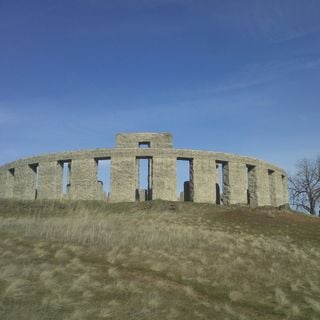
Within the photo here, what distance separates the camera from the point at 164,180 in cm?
3428

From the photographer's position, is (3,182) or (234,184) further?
(3,182)

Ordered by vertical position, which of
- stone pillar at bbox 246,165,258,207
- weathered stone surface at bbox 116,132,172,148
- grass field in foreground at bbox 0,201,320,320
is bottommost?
grass field in foreground at bbox 0,201,320,320

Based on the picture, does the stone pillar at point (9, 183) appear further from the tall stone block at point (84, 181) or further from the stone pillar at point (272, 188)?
the stone pillar at point (272, 188)

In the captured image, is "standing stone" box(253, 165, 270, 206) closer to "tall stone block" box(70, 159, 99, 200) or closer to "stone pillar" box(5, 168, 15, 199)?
"tall stone block" box(70, 159, 99, 200)

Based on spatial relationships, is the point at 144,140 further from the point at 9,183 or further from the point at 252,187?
the point at 9,183

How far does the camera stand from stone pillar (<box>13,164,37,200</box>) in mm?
37188

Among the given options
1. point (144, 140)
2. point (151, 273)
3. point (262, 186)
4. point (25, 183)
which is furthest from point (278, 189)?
point (151, 273)

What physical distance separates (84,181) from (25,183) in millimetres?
6016

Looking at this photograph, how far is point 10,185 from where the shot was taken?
39.4m

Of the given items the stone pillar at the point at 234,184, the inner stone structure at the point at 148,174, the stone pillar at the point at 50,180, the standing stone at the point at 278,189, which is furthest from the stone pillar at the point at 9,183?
the standing stone at the point at 278,189

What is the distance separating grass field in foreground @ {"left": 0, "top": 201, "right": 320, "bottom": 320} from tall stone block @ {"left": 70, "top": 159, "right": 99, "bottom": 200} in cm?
1279

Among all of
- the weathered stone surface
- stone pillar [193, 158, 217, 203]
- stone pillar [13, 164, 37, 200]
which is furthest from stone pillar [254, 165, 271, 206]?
stone pillar [13, 164, 37, 200]

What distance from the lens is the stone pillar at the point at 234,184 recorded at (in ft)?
118

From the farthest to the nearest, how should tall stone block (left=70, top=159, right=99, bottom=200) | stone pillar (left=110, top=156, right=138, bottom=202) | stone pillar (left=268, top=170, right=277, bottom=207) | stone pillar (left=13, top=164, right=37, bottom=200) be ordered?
stone pillar (left=268, top=170, right=277, bottom=207) → stone pillar (left=13, top=164, right=37, bottom=200) → tall stone block (left=70, top=159, right=99, bottom=200) → stone pillar (left=110, top=156, right=138, bottom=202)
